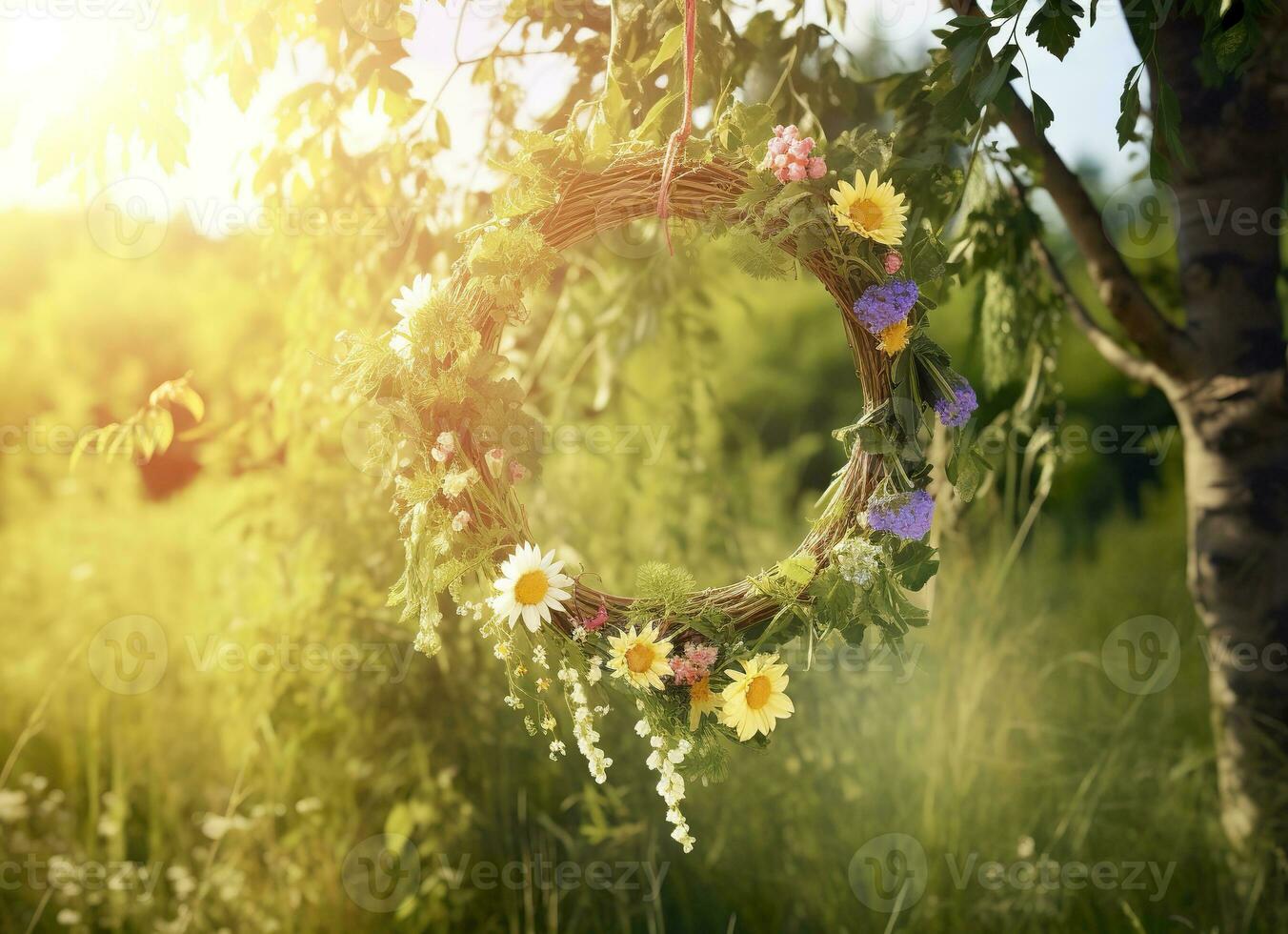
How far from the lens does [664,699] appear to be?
4.97ft

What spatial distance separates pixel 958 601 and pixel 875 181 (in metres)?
2.14

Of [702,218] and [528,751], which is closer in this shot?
[702,218]

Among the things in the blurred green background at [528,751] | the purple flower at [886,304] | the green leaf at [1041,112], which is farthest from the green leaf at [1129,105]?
the blurred green background at [528,751]

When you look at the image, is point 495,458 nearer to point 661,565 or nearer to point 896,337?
point 661,565

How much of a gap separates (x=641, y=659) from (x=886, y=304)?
0.58 meters

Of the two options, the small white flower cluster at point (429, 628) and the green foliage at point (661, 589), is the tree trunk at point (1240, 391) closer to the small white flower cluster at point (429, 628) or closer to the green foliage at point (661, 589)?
the green foliage at point (661, 589)

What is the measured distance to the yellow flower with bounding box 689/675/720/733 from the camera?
1.50 meters

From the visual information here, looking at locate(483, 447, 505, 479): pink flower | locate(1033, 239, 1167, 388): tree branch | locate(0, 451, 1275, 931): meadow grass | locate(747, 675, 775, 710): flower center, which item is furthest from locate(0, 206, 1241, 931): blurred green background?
locate(747, 675, 775, 710): flower center

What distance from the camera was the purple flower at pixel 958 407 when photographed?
148 cm

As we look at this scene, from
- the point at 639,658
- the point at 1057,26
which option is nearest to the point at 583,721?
the point at 639,658

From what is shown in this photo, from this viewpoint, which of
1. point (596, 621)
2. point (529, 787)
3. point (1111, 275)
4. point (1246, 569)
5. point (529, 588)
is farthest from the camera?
point (529, 787)

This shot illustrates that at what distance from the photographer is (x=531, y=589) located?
1446 mm

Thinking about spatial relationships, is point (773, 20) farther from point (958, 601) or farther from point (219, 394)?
point (219, 394)

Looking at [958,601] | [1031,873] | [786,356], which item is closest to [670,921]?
[1031,873]
